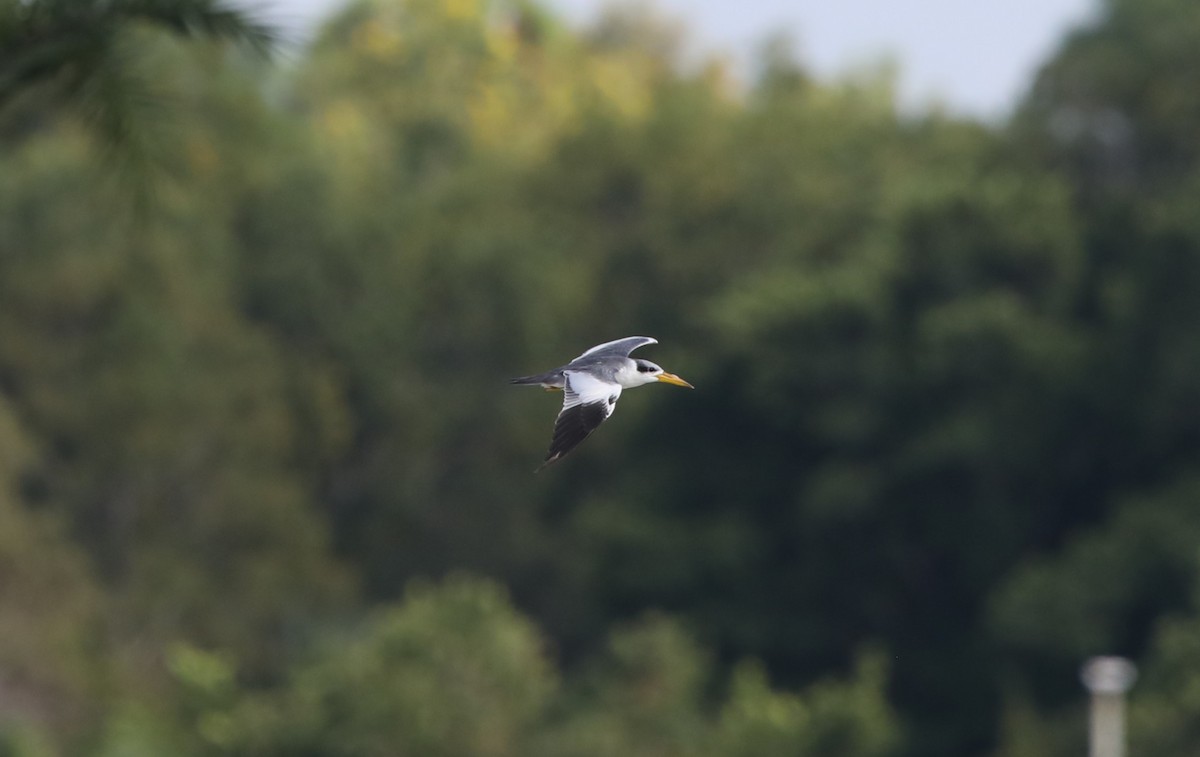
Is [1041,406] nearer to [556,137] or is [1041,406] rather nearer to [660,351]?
[660,351]

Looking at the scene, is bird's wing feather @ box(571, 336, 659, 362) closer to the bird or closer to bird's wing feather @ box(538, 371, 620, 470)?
the bird

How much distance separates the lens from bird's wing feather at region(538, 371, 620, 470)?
1037 cm

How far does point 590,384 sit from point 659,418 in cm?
4188

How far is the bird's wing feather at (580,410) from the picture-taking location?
1037 cm

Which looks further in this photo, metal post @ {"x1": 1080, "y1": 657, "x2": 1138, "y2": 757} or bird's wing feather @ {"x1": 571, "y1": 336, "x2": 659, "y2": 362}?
metal post @ {"x1": 1080, "y1": 657, "x2": 1138, "y2": 757}

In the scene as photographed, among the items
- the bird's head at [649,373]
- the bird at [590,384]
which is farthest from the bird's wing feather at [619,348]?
the bird's head at [649,373]

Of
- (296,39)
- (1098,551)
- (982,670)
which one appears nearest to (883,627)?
(982,670)

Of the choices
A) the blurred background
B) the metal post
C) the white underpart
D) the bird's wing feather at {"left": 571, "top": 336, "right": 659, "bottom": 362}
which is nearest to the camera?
the white underpart

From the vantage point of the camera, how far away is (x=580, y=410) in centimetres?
1093

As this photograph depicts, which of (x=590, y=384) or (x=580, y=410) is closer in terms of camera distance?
(x=580, y=410)

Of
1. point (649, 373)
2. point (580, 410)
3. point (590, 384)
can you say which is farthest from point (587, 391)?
point (649, 373)

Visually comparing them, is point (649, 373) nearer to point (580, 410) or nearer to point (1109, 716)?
point (580, 410)

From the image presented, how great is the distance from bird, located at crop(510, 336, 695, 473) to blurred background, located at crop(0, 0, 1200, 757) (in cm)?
2516

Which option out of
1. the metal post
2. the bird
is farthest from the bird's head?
the metal post
